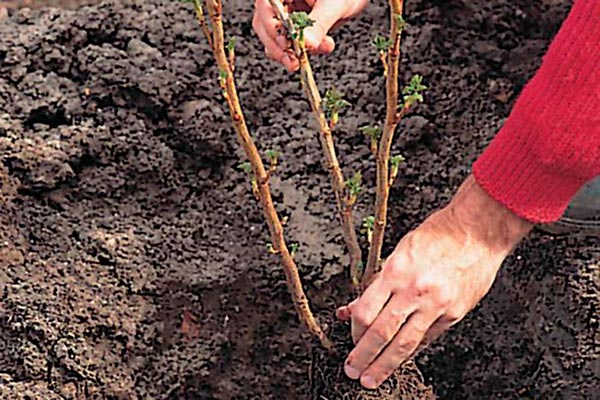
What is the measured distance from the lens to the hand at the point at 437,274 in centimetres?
153

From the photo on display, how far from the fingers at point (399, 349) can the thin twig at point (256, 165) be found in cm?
16

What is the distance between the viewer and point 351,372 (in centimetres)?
171

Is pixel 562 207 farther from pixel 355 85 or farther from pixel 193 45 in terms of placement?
pixel 193 45

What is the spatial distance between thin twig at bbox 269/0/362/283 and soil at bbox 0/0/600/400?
0.24 meters

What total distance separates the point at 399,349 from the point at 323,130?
1.28ft

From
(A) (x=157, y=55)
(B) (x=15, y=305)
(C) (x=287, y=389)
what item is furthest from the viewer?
(A) (x=157, y=55)

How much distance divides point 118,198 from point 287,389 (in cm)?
57

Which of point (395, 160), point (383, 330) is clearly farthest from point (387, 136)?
point (383, 330)

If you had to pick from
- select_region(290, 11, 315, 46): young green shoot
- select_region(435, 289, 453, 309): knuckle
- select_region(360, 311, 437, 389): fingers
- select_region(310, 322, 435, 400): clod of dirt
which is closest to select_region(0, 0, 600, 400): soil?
select_region(310, 322, 435, 400): clod of dirt

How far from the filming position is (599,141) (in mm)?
1459

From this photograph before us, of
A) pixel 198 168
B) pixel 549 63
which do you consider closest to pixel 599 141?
pixel 549 63

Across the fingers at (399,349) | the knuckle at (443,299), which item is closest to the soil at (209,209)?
the fingers at (399,349)

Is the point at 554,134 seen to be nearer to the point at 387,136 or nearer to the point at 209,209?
the point at 387,136

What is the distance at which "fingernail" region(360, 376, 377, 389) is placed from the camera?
1690mm
